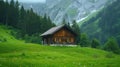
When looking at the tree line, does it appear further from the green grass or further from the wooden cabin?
the green grass

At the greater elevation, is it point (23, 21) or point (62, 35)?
point (23, 21)

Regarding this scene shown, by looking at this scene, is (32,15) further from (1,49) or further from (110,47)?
(1,49)

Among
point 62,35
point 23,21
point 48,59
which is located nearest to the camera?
point 48,59

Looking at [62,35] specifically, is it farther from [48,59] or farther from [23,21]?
[48,59]

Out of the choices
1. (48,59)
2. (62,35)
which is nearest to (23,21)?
(62,35)

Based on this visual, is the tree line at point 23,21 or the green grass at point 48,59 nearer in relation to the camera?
the green grass at point 48,59

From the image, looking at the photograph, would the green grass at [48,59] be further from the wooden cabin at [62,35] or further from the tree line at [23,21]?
the tree line at [23,21]

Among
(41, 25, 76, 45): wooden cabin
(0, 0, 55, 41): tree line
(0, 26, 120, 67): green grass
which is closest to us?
(0, 26, 120, 67): green grass

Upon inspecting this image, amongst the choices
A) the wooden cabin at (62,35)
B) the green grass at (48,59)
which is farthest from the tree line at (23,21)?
the green grass at (48,59)

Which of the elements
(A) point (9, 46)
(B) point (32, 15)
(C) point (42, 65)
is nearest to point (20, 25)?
(B) point (32, 15)

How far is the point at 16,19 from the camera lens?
144 m

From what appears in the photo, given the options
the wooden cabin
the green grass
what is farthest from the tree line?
the green grass

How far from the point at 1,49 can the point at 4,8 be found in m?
83.3

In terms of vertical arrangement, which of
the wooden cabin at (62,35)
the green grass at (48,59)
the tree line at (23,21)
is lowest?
the green grass at (48,59)
